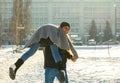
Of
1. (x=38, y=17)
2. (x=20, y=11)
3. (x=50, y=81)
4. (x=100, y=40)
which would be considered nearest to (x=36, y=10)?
(x=38, y=17)

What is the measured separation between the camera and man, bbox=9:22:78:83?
4738mm

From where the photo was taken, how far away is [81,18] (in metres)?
117

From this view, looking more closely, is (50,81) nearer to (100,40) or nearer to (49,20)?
(100,40)

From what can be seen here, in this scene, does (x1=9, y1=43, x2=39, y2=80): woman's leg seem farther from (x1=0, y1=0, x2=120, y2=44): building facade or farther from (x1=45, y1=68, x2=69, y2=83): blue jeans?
(x1=0, y1=0, x2=120, y2=44): building facade

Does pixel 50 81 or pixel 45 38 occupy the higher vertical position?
pixel 45 38

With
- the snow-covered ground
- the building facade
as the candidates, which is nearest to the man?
the snow-covered ground

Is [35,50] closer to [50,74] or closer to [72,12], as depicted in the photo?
[50,74]

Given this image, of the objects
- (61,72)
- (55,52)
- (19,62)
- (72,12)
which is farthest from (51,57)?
(72,12)

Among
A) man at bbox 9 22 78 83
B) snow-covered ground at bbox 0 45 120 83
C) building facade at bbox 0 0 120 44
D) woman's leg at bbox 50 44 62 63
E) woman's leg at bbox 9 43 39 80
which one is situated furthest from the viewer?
building facade at bbox 0 0 120 44

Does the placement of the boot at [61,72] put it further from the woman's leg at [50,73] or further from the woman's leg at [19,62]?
the woman's leg at [19,62]

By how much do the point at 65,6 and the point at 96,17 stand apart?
32.4ft

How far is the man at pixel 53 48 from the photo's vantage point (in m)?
4.74

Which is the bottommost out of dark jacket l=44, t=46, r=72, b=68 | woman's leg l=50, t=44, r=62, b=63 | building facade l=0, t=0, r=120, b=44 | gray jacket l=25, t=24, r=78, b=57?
building facade l=0, t=0, r=120, b=44

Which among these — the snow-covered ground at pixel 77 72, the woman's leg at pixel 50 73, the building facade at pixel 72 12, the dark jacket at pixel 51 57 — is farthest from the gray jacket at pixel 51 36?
the building facade at pixel 72 12
